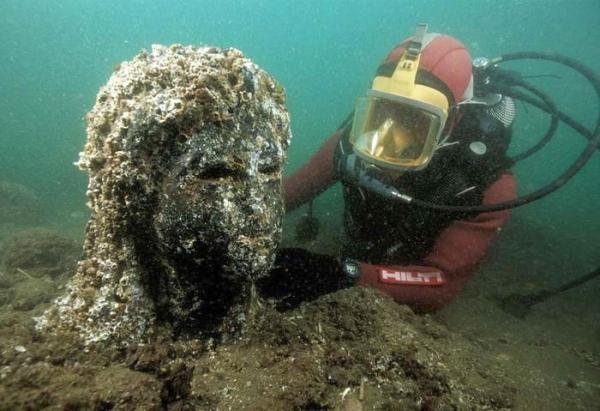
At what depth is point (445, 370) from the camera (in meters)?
2.06

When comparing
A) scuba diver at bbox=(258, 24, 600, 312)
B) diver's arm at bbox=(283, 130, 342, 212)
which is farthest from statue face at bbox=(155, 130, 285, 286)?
diver's arm at bbox=(283, 130, 342, 212)

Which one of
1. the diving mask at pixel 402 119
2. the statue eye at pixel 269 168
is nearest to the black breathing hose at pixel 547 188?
the diving mask at pixel 402 119

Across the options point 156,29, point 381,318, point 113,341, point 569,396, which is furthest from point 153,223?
point 156,29

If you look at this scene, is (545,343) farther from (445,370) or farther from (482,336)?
(445,370)

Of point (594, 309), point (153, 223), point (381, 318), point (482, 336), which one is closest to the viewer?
point (153, 223)

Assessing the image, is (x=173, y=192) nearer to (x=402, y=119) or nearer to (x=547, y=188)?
(x=402, y=119)

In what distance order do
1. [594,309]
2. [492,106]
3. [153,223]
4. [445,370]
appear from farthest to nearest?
[594,309] → [492,106] → [445,370] → [153,223]

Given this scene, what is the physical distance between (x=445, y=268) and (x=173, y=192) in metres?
2.89

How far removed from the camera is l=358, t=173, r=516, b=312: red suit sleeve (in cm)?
329

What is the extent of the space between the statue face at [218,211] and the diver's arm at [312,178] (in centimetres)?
345

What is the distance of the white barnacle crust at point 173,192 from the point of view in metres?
1.46

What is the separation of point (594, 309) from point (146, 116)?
6.94 m

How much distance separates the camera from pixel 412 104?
350 centimetres

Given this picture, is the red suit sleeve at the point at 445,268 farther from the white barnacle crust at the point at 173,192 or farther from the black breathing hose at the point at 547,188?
the white barnacle crust at the point at 173,192
